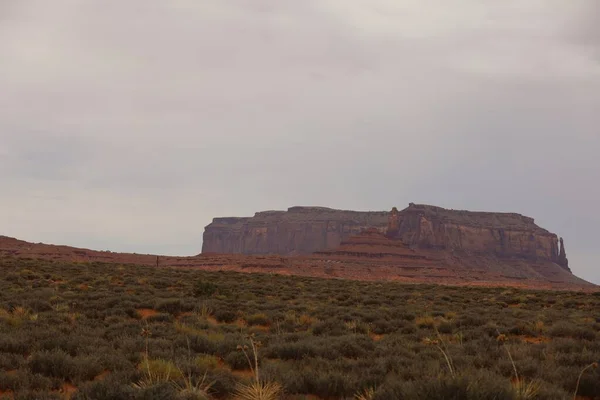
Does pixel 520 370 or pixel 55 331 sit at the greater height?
pixel 520 370

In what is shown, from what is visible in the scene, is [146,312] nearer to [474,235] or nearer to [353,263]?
[353,263]

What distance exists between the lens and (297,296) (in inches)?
1027

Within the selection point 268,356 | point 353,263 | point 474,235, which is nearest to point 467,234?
point 474,235

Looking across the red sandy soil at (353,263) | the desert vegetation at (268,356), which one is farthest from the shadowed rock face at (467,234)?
the desert vegetation at (268,356)

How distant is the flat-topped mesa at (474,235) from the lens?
154 metres

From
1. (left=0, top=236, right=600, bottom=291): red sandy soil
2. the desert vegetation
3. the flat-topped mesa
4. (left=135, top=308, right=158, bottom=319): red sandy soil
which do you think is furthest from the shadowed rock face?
the desert vegetation

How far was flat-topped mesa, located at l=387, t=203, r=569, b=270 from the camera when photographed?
154350 millimetres

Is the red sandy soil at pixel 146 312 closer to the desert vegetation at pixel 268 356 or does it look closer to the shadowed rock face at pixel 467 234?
the desert vegetation at pixel 268 356

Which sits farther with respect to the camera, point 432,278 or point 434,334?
point 432,278

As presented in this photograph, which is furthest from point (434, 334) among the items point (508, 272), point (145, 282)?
point (508, 272)

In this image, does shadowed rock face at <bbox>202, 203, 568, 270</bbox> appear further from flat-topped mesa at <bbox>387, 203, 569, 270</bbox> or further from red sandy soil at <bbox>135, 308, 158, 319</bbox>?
red sandy soil at <bbox>135, 308, 158, 319</bbox>

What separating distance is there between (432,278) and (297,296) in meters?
73.1

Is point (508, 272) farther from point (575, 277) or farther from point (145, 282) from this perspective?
point (145, 282)

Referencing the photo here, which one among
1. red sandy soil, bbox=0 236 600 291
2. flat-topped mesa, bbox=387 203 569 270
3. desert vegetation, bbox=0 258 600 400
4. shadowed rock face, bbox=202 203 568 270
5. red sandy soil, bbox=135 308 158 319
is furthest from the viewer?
flat-topped mesa, bbox=387 203 569 270
